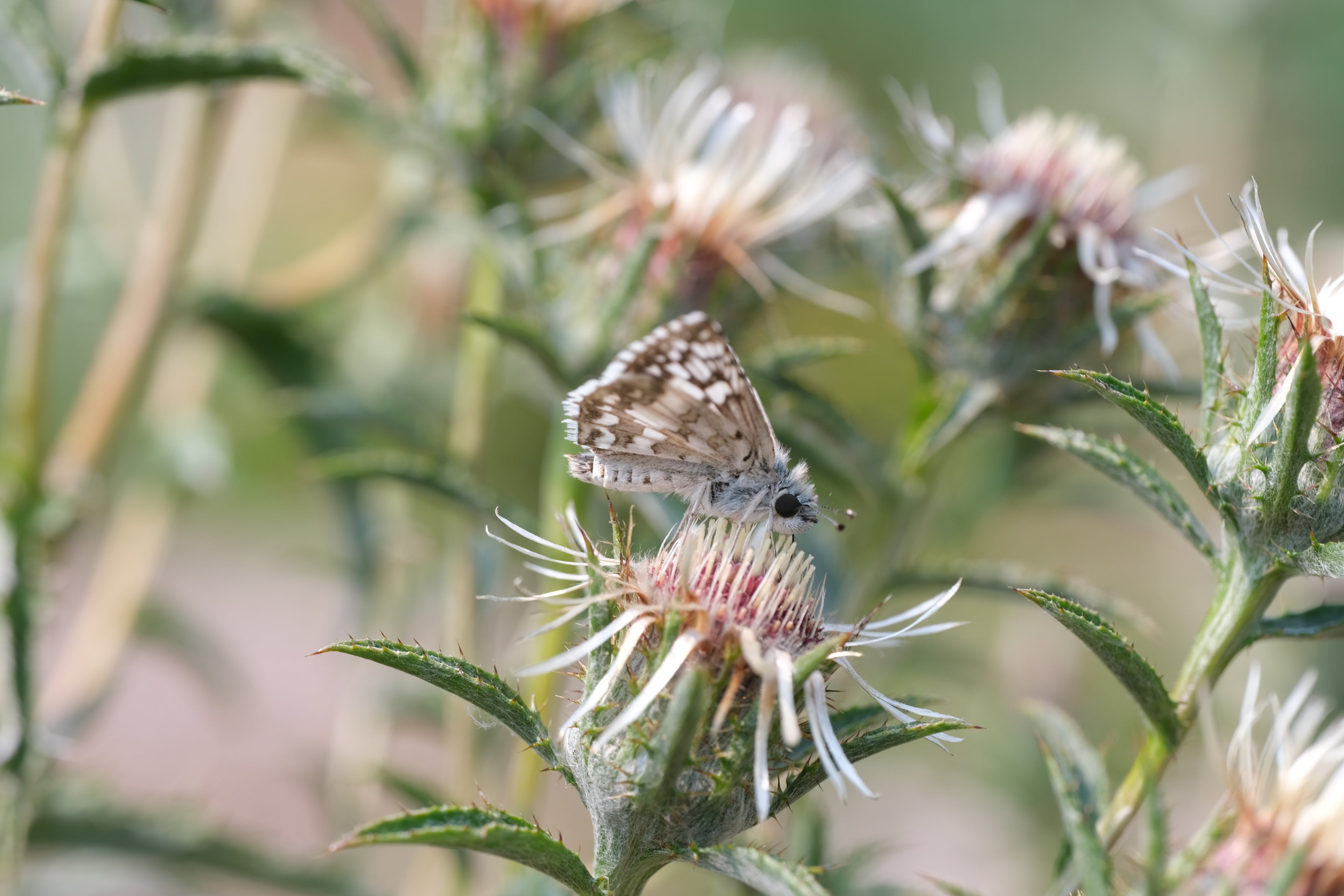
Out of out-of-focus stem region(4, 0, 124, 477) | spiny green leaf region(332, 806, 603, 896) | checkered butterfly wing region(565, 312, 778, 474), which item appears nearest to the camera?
spiny green leaf region(332, 806, 603, 896)

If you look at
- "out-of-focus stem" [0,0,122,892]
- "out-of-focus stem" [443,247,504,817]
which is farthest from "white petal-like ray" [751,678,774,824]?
"out-of-focus stem" [0,0,122,892]

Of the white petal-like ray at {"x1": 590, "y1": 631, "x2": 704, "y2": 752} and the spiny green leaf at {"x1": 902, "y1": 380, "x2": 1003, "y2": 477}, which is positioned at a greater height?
the spiny green leaf at {"x1": 902, "y1": 380, "x2": 1003, "y2": 477}

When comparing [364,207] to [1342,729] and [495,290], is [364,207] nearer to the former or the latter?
[495,290]

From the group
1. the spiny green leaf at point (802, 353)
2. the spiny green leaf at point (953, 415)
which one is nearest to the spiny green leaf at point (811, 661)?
the spiny green leaf at point (802, 353)

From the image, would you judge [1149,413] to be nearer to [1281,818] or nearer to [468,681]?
[1281,818]

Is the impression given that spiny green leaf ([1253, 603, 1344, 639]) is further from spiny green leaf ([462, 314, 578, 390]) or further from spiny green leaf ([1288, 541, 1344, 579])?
spiny green leaf ([462, 314, 578, 390])

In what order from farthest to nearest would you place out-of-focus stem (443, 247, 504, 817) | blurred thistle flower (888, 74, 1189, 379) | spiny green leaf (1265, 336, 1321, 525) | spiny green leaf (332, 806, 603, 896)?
out-of-focus stem (443, 247, 504, 817) < blurred thistle flower (888, 74, 1189, 379) < spiny green leaf (1265, 336, 1321, 525) < spiny green leaf (332, 806, 603, 896)

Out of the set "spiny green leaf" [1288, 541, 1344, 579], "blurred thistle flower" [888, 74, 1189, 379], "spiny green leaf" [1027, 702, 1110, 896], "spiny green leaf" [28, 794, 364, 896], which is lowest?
"spiny green leaf" [28, 794, 364, 896]
